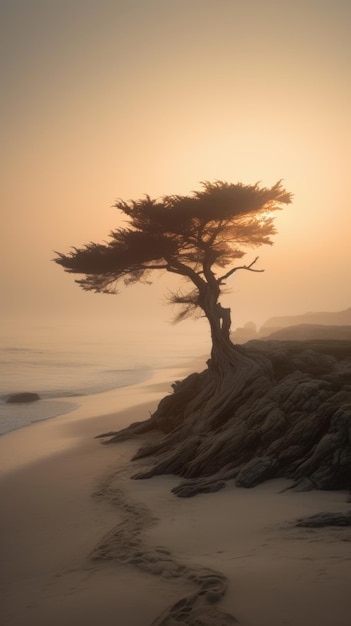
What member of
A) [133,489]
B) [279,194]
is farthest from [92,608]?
[279,194]

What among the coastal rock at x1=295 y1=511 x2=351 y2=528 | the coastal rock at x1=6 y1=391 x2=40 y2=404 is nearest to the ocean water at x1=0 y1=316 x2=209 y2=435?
the coastal rock at x1=6 y1=391 x2=40 y2=404

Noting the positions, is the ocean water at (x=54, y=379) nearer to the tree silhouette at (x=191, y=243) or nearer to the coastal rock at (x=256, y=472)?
the tree silhouette at (x=191, y=243)

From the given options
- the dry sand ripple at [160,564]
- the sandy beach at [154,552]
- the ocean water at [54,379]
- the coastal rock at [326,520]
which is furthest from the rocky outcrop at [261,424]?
the ocean water at [54,379]

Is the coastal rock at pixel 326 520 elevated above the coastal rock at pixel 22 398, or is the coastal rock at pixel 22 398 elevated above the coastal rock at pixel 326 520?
the coastal rock at pixel 22 398

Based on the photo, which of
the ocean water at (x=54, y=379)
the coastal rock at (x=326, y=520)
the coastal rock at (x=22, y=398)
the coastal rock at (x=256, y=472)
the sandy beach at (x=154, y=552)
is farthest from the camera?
the coastal rock at (x=22, y=398)

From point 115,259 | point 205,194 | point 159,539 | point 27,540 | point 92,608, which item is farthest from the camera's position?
point 115,259

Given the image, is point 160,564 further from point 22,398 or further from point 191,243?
point 22,398

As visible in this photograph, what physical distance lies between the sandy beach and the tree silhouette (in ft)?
26.5

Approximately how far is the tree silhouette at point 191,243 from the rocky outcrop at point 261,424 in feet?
7.13

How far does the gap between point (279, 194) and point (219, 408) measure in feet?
31.4

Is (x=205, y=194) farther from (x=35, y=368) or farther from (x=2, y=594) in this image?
(x=35, y=368)

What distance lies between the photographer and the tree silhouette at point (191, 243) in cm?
1888

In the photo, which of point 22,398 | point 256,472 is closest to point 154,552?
point 256,472

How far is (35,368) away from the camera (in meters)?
60.9
